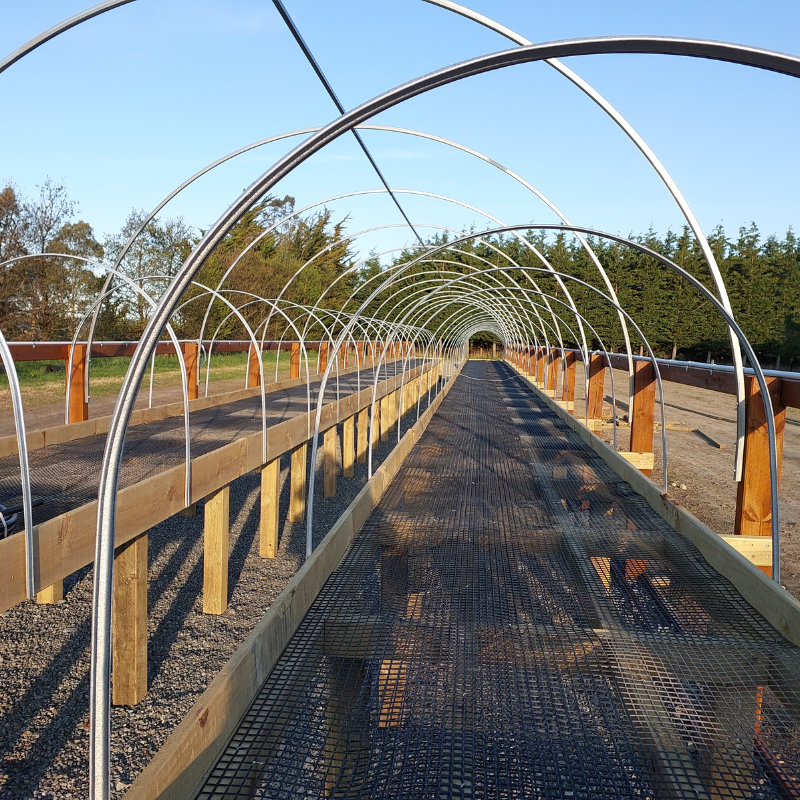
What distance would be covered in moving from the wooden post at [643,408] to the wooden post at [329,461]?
3956 millimetres

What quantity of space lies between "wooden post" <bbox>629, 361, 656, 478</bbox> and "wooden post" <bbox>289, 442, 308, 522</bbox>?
12.7 ft

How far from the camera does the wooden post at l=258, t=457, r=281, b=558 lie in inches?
290

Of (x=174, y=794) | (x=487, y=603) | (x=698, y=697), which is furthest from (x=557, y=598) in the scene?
(x=174, y=794)

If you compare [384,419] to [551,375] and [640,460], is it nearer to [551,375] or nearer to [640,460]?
[640,460]

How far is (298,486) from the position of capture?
9.27 meters

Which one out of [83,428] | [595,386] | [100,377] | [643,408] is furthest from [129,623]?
[100,377]

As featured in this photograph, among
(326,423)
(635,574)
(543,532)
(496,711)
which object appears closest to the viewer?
(496,711)

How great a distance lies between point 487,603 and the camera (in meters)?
4.01

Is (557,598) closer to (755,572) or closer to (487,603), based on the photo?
(487,603)

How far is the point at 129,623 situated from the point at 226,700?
207 centimetres

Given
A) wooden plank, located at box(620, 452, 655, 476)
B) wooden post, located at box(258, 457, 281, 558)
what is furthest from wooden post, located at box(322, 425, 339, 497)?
wooden plank, located at box(620, 452, 655, 476)

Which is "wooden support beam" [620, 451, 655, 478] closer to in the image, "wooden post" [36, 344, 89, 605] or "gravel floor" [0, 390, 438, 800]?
"gravel floor" [0, 390, 438, 800]

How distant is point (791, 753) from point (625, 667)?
2.56 ft

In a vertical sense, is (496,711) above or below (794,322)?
below
